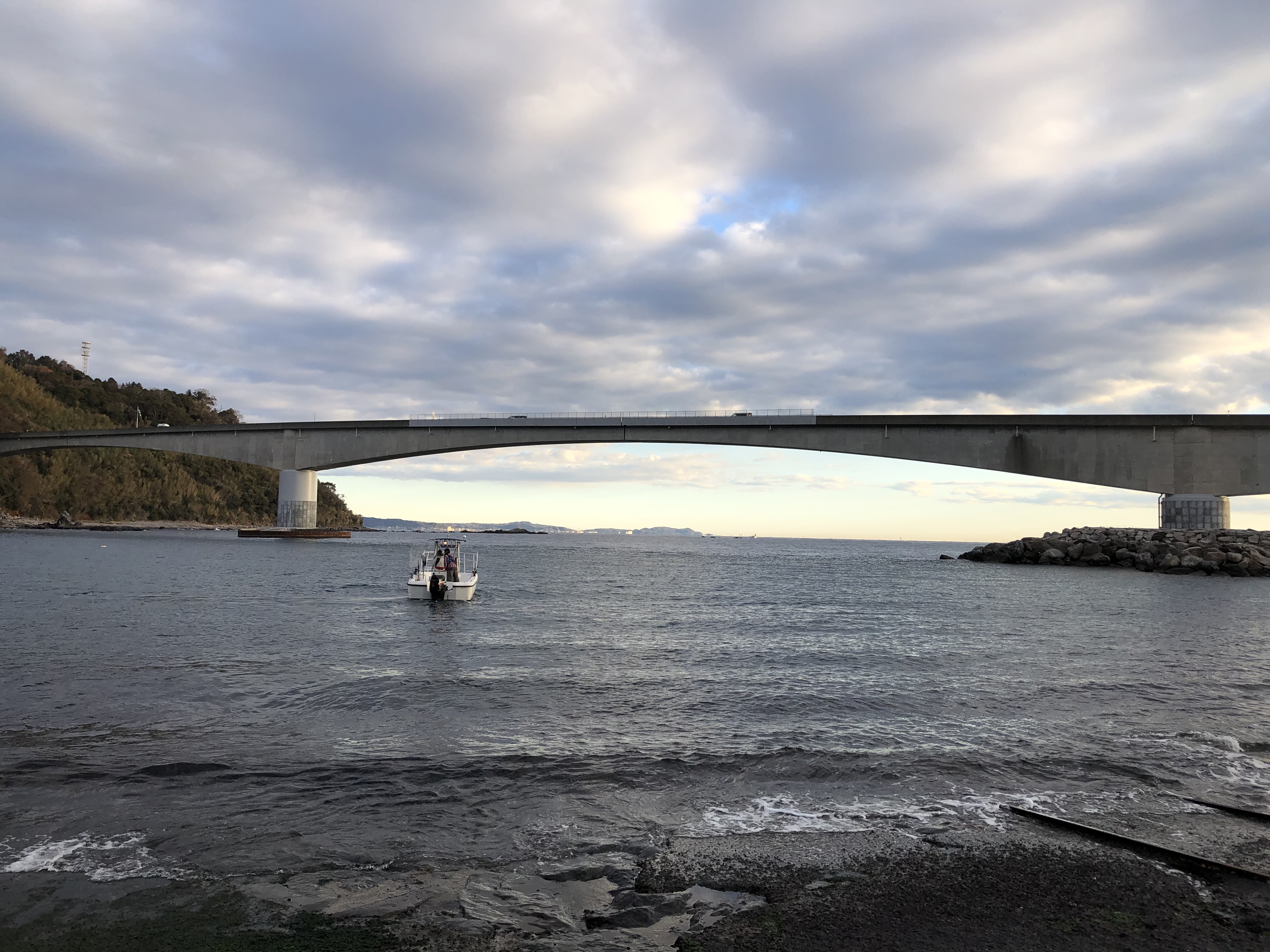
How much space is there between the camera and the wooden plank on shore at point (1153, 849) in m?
7.27

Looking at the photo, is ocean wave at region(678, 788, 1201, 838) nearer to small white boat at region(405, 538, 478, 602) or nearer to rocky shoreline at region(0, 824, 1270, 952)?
rocky shoreline at region(0, 824, 1270, 952)

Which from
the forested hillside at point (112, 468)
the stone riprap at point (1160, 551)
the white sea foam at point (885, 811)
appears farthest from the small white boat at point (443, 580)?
the forested hillside at point (112, 468)

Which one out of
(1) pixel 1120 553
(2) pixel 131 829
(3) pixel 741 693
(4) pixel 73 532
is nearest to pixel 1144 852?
(3) pixel 741 693

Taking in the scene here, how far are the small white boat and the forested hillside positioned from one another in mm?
112225

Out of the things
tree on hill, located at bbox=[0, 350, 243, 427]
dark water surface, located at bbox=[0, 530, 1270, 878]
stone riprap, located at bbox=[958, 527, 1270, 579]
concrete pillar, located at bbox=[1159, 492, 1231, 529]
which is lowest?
dark water surface, located at bbox=[0, 530, 1270, 878]

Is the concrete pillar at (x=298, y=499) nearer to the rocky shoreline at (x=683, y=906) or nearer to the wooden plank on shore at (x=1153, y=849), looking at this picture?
the rocky shoreline at (x=683, y=906)

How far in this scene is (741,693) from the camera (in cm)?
1598

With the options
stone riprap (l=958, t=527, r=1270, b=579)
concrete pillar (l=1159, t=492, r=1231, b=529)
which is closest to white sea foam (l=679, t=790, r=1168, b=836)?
stone riprap (l=958, t=527, r=1270, b=579)

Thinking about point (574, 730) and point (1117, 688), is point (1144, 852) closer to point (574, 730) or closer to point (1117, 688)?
point (574, 730)

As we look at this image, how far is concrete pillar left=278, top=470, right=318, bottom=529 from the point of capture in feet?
289

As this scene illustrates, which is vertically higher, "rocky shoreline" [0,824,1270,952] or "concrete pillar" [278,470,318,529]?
"concrete pillar" [278,470,318,529]

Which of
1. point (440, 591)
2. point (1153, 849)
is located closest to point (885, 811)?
point (1153, 849)

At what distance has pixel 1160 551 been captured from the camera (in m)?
60.8

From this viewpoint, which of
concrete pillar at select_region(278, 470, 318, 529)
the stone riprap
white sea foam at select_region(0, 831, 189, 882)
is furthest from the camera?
concrete pillar at select_region(278, 470, 318, 529)
